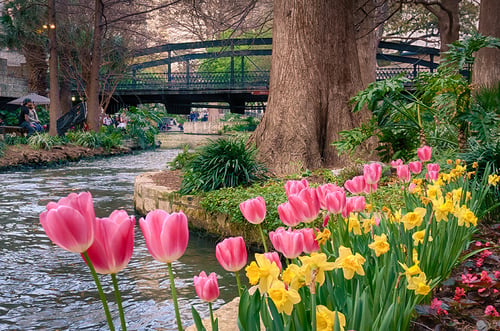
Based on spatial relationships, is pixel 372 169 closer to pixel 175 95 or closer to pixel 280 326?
pixel 280 326

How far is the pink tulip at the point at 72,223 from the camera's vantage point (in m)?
1.12

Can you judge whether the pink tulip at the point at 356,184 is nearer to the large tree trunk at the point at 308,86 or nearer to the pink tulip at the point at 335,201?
the pink tulip at the point at 335,201

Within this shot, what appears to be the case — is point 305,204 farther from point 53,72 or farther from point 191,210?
point 53,72

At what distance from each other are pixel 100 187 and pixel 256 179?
5155mm

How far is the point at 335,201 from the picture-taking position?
7.14 ft

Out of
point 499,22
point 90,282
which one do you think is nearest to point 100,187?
point 90,282

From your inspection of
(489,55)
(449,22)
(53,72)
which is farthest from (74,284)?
(53,72)

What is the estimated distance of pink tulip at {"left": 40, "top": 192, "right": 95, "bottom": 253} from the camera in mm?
1123

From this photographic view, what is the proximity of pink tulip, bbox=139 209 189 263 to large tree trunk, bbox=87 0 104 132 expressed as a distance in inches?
827

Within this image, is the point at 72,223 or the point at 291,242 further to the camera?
the point at 291,242

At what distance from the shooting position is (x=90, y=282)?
518 cm

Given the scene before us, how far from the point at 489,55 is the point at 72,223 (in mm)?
11447

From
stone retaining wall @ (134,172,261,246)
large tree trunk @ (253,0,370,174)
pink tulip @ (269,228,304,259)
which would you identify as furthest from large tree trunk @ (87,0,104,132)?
pink tulip @ (269,228,304,259)

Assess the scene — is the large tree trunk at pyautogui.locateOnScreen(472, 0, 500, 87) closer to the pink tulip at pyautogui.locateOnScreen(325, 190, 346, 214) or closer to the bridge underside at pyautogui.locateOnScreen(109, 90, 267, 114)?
the pink tulip at pyautogui.locateOnScreen(325, 190, 346, 214)
